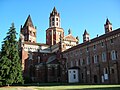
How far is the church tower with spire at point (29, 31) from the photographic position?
85375mm

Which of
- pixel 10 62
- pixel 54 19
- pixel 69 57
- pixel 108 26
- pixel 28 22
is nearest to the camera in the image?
pixel 10 62

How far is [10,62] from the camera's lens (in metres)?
39.9

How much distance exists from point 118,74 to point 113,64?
2589 millimetres

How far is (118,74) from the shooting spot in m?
42.1

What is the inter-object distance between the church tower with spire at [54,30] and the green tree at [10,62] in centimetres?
3874

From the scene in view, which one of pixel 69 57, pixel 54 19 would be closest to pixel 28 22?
pixel 54 19

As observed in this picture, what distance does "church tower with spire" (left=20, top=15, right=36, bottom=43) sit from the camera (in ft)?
280

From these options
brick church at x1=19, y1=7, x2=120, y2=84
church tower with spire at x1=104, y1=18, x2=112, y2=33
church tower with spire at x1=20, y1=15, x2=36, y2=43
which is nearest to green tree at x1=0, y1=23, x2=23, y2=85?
brick church at x1=19, y1=7, x2=120, y2=84

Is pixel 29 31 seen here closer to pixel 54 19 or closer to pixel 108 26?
pixel 54 19

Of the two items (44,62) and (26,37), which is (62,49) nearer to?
(44,62)

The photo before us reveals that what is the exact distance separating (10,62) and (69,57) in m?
25.0

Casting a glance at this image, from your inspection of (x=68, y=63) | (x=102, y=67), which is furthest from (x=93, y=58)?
(x=68, y=63)

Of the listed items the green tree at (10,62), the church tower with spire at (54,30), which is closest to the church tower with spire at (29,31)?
the church tower with spire at (54,30)

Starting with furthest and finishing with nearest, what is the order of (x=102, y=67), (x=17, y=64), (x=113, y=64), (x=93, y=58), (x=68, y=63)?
(x=68, y=63), (x=93, y=58), (x=102, y=67), (x=113, y=64), (x=17, y=64)
